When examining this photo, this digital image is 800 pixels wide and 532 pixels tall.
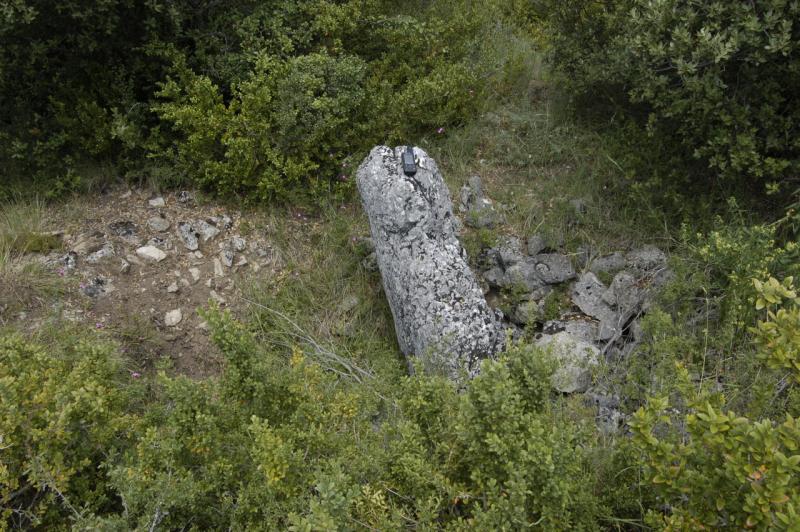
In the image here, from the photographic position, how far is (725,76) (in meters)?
4.39

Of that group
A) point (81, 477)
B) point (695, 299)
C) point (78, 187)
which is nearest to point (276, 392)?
point (81, 477)

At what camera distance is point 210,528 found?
263 cm

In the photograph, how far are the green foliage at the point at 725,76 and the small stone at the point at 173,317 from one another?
373 centimetres

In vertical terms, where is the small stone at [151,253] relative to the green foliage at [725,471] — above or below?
A: below

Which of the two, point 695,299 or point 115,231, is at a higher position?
point 695,299

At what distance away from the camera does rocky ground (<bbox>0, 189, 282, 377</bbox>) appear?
14.7ft

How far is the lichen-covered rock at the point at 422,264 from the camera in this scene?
412 cm

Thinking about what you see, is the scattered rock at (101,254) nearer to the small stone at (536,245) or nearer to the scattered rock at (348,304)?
the scattered rock at (348,304)

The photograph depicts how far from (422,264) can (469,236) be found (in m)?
1.04

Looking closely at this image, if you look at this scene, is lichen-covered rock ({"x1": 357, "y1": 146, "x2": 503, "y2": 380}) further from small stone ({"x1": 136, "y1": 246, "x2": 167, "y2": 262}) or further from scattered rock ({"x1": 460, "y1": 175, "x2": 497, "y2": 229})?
small stone ({"x1": 136, "y1": 246, "x2": 167, "y2": 262})

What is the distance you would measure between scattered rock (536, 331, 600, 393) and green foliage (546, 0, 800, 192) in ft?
5.11

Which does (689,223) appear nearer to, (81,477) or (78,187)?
(81,477)

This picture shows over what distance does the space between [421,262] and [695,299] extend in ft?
5.95

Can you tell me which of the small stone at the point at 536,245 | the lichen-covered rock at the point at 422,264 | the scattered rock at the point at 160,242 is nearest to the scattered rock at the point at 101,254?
the scattered rock at the point at 160,242
